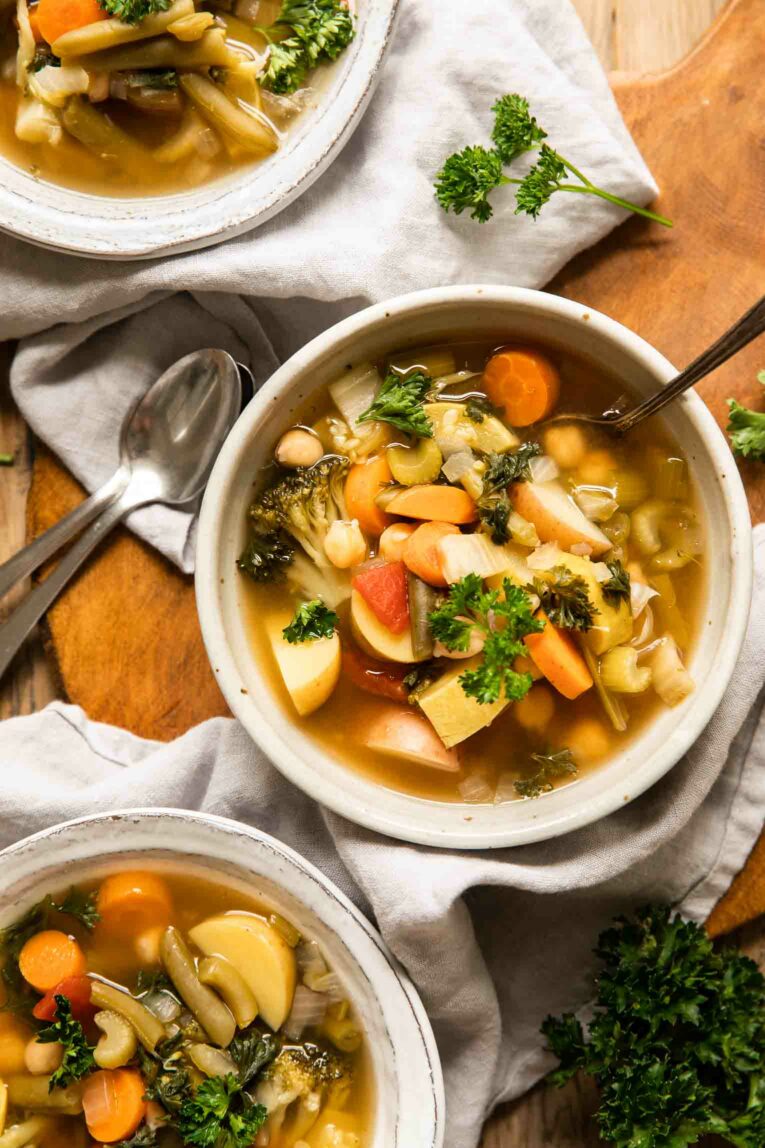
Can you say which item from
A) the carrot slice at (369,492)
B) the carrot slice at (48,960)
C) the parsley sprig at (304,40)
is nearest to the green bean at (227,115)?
the parsley sprig at (304,40)

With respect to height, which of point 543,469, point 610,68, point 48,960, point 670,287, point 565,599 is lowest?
point 48,960

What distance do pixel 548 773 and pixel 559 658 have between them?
1.20 ft

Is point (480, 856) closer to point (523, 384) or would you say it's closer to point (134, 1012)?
point (134, 1012)

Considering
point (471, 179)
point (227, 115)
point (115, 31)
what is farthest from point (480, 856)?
point (115, 31)

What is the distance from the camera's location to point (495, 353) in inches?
122

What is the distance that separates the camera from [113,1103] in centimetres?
299

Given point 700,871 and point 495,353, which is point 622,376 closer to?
point 495,353

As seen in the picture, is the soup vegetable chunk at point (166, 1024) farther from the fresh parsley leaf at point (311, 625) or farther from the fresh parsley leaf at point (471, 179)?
the fresh parsley leaf at point (471, 179)

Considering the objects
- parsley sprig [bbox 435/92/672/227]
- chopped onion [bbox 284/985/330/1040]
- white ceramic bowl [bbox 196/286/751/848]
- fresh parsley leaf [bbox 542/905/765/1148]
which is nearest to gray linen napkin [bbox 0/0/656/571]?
parsley sprig [bbox 435/92/672/227]

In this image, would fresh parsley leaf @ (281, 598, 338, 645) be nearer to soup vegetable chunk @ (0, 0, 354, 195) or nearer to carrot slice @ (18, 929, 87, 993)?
carrot slice @ (18, 929, 87, 993)

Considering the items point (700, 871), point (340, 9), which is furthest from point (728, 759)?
point (340, 9)

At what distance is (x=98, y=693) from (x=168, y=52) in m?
1.82

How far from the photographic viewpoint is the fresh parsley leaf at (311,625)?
3002 millimetres

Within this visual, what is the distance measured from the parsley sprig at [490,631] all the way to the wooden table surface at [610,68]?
128 centimetres
